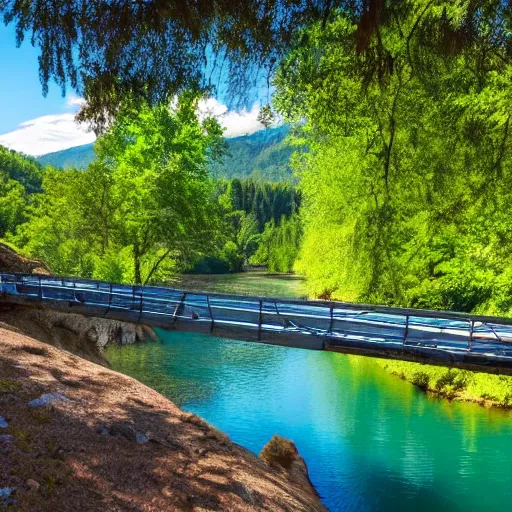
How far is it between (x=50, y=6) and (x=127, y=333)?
68.9 feet

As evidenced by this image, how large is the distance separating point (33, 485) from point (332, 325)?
20.2 ft

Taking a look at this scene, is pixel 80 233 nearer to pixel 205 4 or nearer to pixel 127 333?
pixel 127 333

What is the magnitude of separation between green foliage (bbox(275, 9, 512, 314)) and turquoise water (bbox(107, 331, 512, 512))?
3489 millimetres

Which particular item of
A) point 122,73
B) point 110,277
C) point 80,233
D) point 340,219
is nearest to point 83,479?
point 122,73

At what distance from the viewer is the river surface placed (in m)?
11.9

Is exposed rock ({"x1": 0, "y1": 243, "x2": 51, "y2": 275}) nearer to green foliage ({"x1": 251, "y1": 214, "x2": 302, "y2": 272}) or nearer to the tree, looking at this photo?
the tree

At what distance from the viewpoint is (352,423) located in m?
15.6

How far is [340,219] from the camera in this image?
78.3ft

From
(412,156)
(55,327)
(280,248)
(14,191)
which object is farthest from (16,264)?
(280,248)

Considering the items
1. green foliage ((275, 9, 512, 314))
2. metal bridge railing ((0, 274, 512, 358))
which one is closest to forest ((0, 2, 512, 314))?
green foliage ((275, 9, 512, 314))

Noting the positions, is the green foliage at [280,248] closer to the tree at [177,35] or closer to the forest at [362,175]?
the forest at [362,175]

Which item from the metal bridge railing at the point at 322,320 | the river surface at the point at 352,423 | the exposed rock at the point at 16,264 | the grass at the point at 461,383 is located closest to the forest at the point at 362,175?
the metal bridge railing at the point at 322,320

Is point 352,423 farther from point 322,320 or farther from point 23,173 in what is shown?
point 23,173

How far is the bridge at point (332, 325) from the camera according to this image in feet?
29.8
